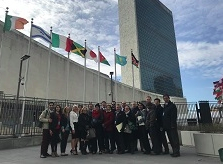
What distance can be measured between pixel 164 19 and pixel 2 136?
4146 inches

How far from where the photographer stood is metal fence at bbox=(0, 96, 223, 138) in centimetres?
877

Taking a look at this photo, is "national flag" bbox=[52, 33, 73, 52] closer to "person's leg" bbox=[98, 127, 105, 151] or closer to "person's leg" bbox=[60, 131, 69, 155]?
"person's leg" bbox=[60, 131, 69, 155]

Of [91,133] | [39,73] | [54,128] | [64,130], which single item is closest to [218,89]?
[91,133]

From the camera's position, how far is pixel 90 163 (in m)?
5.43

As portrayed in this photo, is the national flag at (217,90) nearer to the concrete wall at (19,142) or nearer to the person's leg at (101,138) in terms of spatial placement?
the person's leg at (101,138)

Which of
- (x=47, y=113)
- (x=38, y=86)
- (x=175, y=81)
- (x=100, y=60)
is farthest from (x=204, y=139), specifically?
(x=175, y=81)

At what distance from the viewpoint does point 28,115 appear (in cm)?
1004

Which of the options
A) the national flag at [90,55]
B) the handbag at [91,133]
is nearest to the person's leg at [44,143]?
the handbag at [91,133]

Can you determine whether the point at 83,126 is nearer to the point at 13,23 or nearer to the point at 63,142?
the point at 63,142

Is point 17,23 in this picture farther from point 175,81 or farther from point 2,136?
point 175,81

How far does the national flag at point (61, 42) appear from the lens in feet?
50.1

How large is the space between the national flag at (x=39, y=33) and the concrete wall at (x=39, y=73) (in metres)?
11.4

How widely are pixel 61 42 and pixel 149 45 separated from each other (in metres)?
75.9

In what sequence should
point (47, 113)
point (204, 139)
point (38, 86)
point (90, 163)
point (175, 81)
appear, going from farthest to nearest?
point (175, 81) < point (38, 86) < point (47, 113) < point (204, 139) < point (90, 163)
